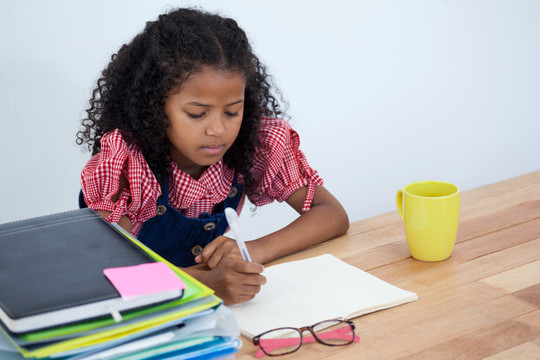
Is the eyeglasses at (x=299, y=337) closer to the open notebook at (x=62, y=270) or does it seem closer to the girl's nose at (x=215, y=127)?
the open notebook at (x=62, y=270)

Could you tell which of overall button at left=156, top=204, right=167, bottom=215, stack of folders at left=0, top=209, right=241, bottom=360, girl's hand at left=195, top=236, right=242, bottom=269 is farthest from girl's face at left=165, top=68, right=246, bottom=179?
stack of folders at left=0, top=209, right=241, bottom=360

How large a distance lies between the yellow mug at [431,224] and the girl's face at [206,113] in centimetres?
37

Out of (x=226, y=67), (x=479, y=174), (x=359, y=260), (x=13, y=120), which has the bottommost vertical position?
(x=479, y=174)

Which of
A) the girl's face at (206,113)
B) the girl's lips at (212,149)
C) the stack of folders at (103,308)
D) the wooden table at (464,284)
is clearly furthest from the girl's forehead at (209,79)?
the stack of folders at (103,308)

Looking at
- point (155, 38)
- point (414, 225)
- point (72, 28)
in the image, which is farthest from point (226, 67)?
point (72, 28)

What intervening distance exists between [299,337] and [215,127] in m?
0.51

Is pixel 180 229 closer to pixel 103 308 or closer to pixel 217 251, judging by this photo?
pixel 217 251

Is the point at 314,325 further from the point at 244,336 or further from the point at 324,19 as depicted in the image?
the point at 324,19

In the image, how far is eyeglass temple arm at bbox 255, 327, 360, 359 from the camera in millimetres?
849

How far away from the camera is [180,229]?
1456 mm

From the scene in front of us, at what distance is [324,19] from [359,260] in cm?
172

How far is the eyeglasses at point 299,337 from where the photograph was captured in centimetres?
85

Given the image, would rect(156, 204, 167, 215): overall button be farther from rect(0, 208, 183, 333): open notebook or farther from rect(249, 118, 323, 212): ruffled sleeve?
rect(0, 208, 183, 333): open notebook

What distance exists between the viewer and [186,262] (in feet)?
5.01
